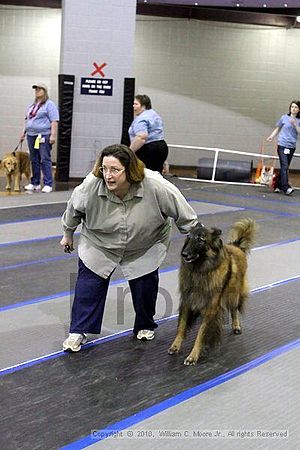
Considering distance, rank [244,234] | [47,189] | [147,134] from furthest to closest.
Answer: [47,189] < [147,134] < [244,234]

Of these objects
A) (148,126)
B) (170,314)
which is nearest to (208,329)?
(170,314)

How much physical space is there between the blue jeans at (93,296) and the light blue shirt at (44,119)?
5.87m

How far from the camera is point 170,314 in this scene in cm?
479

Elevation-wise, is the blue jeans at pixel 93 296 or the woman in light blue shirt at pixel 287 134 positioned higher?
the woman in light blue shirt at pixel 287 134

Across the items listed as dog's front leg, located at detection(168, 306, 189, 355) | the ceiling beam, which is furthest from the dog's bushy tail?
the ceiling beam

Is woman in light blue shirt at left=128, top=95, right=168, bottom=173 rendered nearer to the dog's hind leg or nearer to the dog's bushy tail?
the dog's bushy tail

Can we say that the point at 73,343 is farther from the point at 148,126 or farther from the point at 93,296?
the point at 148,126

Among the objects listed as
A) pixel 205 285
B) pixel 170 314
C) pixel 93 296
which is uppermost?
pixel 205 285

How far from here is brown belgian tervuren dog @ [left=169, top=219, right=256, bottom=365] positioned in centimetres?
374

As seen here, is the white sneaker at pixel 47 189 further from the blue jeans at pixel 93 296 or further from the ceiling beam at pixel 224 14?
the blue jeans at pixel 93 296

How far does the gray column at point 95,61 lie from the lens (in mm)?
10414

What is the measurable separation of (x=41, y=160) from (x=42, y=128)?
19.5 inches

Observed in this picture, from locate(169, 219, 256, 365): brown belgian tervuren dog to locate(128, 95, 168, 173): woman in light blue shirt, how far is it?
439 centimetres

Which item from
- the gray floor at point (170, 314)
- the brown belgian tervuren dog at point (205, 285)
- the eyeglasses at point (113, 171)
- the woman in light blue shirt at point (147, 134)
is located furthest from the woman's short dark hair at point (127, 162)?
the woman in light blue shirt at point (147, 134)
